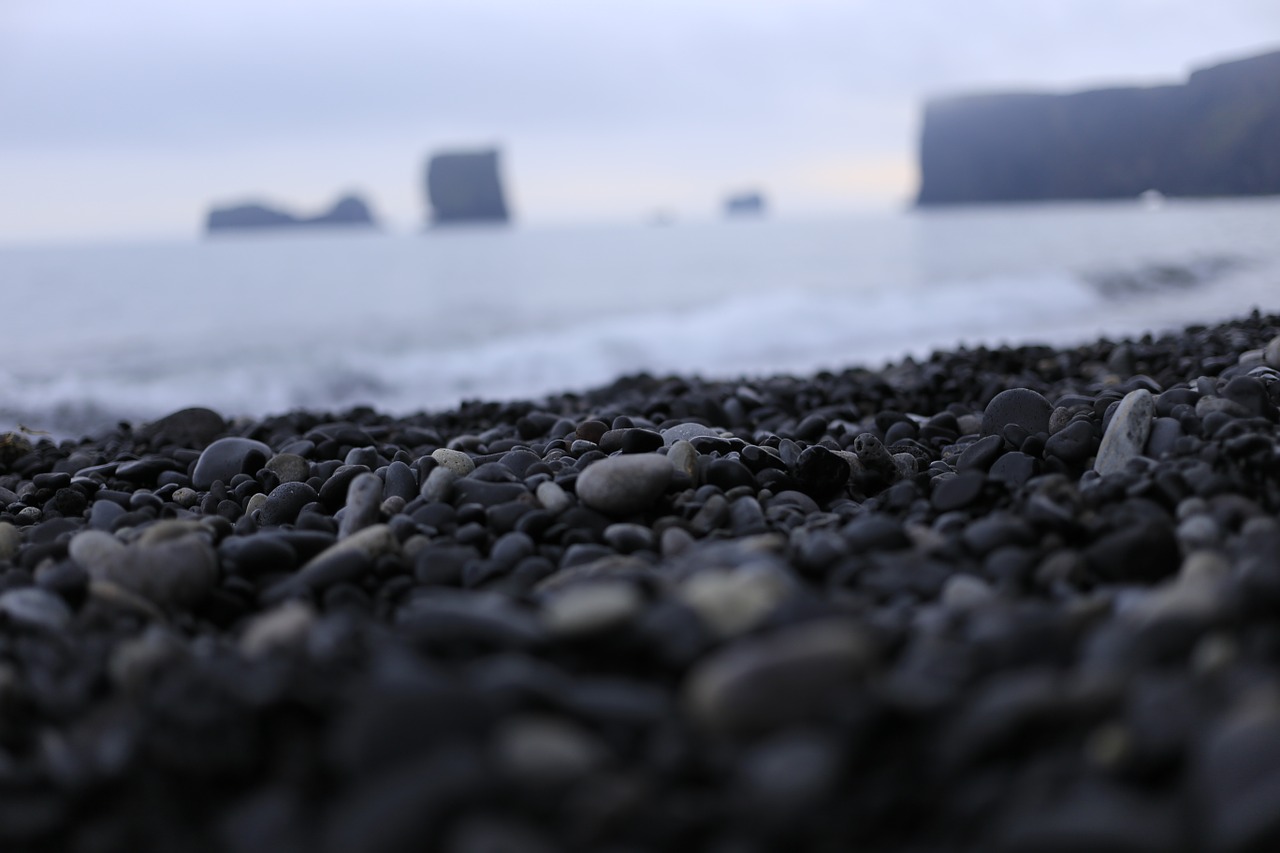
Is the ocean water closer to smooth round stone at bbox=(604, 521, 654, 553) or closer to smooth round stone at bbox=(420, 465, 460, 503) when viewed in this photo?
smooth round stone at bbox=(420, 465, 460, 503)

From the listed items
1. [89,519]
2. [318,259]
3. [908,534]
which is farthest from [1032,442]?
[318,259]

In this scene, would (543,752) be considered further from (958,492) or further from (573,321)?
(573,321)

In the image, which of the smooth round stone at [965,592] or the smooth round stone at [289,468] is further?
the smooth round stone at [289,468]

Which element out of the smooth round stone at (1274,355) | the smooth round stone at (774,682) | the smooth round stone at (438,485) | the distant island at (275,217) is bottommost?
the smooth round stone at (774,682)

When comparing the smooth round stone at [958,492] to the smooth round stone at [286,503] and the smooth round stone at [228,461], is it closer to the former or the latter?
the smooth round stone at [286,503]

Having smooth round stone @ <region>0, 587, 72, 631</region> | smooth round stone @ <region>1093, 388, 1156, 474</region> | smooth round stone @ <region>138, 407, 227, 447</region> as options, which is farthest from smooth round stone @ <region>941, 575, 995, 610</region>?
smooth round stone @ <region>138, 407, 227, 447</region>

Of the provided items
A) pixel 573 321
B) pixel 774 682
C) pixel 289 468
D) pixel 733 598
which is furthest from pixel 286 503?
pixel 573 321

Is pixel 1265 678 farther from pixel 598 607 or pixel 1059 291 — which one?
pixel 1059 291

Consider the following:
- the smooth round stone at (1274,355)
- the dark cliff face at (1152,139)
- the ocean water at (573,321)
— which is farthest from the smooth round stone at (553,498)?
the dark cliff face at (1152,139)
